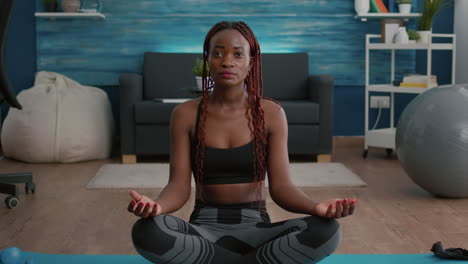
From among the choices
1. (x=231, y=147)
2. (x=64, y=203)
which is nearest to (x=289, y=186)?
(x=231, y=147)

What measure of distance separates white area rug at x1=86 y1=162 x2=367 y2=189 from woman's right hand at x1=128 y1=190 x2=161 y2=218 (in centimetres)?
218

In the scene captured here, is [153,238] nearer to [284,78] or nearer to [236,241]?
[236,241]

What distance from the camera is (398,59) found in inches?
213

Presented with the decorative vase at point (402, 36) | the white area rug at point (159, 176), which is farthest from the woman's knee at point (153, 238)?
the decorative vase at point (402, 36)

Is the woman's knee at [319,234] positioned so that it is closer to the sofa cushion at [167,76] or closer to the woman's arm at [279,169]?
the woman's arm at [279,169]

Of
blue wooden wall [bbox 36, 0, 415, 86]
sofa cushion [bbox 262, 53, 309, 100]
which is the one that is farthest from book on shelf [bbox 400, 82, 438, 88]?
sofa cushion [bbox 262, 53, 309, 100]

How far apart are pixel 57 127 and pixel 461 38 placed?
2984 millimetres

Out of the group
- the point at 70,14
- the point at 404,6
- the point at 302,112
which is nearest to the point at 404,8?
the point at 404,6

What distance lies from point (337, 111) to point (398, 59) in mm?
616

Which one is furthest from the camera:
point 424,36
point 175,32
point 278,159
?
point 175,32

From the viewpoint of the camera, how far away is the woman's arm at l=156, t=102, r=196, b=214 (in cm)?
187

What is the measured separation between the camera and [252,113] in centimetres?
194

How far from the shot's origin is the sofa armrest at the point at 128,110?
15.3 ft

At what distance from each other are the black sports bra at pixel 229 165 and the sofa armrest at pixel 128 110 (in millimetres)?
2852
